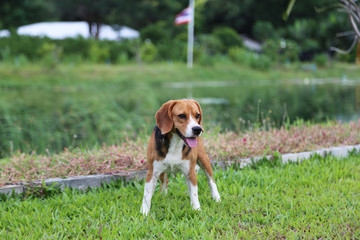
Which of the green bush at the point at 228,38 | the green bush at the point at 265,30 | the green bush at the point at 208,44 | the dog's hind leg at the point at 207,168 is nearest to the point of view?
the dog's hind leg at the point at 207,168

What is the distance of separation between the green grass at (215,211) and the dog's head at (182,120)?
75 centimetres

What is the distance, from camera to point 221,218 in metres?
3.55

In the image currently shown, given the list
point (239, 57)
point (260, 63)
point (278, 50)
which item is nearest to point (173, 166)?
point (260, 63)

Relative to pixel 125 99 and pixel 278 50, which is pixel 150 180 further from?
pixel 278 50

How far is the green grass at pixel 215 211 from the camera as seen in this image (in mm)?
3252

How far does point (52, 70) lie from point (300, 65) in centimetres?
1839

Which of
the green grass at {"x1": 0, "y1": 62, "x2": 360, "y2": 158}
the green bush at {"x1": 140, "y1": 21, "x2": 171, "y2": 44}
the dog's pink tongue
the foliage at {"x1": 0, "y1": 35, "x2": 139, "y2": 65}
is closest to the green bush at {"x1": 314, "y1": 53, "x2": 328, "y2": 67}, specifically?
the green grass at {"x1": 0, "y1": 62, "x2": 360, "y2": 158}

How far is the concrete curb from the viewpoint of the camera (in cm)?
422

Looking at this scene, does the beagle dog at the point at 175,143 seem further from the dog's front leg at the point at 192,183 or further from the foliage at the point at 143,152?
the foliage at the point at 143,152

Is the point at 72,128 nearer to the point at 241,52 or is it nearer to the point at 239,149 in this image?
the point at 239,149

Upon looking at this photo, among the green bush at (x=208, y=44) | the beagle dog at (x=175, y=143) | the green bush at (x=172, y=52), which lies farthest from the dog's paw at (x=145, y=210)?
the green bush at (x=208, y=44)

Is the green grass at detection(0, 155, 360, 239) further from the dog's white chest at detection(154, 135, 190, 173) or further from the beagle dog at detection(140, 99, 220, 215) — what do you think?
the dog's white chest at detection(154, 135, 190, 173)

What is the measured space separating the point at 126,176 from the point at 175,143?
1328mm

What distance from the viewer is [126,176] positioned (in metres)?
4.59
